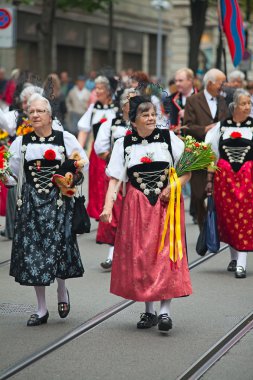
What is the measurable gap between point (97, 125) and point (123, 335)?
565 centimetres

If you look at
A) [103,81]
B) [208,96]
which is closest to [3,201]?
[103,81]

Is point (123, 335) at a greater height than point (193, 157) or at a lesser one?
lesser

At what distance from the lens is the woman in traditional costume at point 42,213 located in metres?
8.61

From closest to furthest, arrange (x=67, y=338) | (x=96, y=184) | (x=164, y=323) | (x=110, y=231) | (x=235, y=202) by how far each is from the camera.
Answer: (x=67, y=338) → (x=164, y=323) → (x=235, y=202) → (x=110, y=231) → (x=96, y=184)

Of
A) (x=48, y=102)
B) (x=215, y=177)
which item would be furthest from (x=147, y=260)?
(x=215, y=177)

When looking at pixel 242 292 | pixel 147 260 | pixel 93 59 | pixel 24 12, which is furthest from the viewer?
pixel 93 59

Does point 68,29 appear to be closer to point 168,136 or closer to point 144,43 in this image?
point 144,43

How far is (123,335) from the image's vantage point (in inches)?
326

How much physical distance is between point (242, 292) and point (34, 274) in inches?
92.0

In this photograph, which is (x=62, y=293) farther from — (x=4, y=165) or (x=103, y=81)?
(x=103, y=81)

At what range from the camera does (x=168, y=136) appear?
8.59 meters

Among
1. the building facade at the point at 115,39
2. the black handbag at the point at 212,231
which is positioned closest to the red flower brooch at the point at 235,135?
the black handbag at the point at 212,231

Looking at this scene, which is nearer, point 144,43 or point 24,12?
point 24,12

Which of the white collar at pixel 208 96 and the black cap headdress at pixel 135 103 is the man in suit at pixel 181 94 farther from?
the black cap headdress at pixel 135 103
